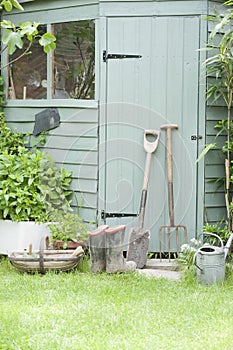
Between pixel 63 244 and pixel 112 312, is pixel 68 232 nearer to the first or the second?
pixel 63 244

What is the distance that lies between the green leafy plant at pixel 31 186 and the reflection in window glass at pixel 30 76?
1.95 ft

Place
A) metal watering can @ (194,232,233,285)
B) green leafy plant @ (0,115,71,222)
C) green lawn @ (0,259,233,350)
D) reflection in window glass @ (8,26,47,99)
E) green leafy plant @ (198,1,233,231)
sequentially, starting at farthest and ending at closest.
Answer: reflection in window glass @ (8,26,47,99) < green leafy plant @ (0,115,71,222) < green leafy plant @ (198,1,233,231) < metal watering can @ (194,232,233,285) < green lawn @ (0,259,233,350)

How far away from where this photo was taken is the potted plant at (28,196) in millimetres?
5461

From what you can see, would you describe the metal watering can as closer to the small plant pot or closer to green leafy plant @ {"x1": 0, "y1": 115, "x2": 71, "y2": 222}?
the small plant pot

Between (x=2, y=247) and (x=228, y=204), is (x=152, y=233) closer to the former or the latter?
(x=228, y=204)

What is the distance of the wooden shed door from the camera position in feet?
17.6

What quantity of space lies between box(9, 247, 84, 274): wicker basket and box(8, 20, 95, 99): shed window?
4.79 feet

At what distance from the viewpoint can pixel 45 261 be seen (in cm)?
492

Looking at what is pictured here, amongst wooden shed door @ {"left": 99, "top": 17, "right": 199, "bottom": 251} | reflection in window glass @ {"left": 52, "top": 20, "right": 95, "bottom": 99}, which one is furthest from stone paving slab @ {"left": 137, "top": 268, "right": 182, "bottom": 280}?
reflection in window glass @ {"left": 52, "top": 20, "right": 95, "bottom": 99}

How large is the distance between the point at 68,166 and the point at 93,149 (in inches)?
12.9

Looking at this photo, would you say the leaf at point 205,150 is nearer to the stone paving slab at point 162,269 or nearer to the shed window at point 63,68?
the stone paving slab at point 162,269

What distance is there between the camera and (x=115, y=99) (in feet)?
17.9

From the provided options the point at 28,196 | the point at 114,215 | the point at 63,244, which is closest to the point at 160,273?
the point at 114,215

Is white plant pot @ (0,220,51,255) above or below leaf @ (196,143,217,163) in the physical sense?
below
